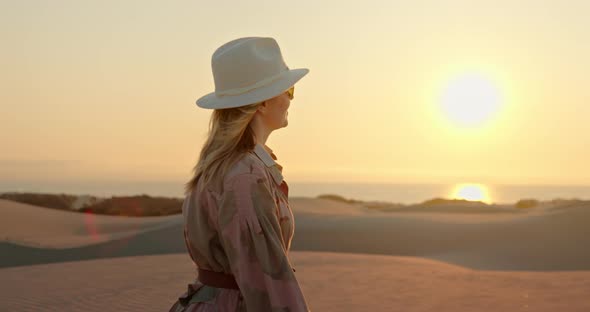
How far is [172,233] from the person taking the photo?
2019 centimetres

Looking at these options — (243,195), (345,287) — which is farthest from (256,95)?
(345,287)

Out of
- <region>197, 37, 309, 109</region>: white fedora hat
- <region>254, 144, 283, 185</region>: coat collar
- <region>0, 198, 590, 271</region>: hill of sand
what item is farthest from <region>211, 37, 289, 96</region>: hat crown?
<region>0, 198, 590, 271</region>: hill of sand

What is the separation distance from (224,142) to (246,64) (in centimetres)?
33

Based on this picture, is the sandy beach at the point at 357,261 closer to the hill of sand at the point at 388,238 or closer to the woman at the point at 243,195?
the hill of sand at the point at 388,238

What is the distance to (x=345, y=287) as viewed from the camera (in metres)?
11.4

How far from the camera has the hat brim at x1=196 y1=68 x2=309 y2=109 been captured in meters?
2.78

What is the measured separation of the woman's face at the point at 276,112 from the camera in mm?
2867

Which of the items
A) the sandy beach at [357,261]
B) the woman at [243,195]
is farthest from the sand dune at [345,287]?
the woman at [243,195]

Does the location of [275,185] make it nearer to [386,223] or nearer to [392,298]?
[392,298]

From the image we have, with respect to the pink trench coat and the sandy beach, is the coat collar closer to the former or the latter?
the pink trench coat

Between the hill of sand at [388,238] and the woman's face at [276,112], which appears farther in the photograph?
the hill of sand at [388,238]

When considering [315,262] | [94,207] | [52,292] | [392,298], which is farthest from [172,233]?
[94,207]

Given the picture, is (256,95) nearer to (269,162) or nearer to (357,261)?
(269,162)

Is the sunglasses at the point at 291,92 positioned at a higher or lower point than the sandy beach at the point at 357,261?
higher
